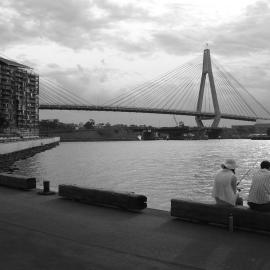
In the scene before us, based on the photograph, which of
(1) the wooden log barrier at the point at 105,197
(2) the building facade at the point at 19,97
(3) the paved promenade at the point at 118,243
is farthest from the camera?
(2) the building facade at the point at 19,97

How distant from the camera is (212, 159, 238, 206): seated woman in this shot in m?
7.89

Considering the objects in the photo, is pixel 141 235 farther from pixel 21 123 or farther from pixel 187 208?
pixel 21 123

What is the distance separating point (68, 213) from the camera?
967cm

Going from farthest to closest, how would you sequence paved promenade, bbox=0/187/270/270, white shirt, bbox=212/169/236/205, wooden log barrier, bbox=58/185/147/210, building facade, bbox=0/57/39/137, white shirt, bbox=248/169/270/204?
building facade, bbox=0/57/39/137
wooden log barrier, bbox=58/185/147/210
white shirt, bbox=212/169/236/205
white shirt, bbox=248/169/270/204
paved promenade, bbox=0/187/270/270

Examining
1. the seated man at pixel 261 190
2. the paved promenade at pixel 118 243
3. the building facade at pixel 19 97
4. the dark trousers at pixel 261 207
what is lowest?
the paved promenade at pixel 118 243

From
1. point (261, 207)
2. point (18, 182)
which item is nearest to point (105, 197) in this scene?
point (261, 207)

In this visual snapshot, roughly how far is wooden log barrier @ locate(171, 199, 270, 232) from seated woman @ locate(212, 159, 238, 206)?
142mm

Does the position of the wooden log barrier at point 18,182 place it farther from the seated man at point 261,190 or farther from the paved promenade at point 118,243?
the seated man at point 261,190

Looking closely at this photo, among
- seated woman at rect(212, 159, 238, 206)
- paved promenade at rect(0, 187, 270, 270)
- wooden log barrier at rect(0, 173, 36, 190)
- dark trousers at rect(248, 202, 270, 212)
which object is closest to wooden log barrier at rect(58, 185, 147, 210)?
paved promenade at rect(0, 187, 270, 270)

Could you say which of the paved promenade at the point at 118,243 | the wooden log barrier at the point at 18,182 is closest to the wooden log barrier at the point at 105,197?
the paved promenade at the point at 118,243

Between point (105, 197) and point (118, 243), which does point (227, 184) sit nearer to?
point (118, 243)

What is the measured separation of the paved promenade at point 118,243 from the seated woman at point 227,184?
557mm

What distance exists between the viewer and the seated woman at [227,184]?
7889mm

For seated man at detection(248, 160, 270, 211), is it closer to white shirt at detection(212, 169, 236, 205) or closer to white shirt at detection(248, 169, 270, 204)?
white shirt at detection(248, 169, 270, 204)
